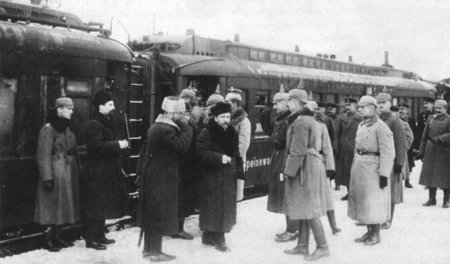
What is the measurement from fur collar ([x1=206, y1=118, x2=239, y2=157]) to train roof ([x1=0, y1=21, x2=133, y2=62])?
2386mm

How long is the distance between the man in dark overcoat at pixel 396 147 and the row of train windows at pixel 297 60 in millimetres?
4218

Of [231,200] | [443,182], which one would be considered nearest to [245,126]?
[231,200]

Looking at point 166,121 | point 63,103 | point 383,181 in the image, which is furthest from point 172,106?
point 383,181

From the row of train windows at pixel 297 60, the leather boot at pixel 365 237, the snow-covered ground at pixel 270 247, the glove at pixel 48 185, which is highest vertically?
the row of train windows at pixel 297 60

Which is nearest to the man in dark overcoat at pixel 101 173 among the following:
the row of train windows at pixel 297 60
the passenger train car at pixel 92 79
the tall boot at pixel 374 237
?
the passenger train car at pixel 92 79

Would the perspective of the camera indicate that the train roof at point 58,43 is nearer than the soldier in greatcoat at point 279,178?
Yes

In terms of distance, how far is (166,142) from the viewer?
585 cm

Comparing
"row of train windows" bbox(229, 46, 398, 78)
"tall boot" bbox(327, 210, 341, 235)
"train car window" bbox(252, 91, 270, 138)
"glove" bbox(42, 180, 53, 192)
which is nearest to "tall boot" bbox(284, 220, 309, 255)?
"tall boot" bbox(327, 210, 341, 235)

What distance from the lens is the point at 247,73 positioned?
36.4 ft

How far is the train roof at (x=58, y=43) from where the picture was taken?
654cm

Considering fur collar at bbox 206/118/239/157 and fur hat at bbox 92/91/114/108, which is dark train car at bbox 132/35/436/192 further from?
fur collar at bbox 206/118/239/157

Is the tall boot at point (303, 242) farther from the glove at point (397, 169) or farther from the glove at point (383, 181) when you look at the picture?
the glove at point (397, 169)

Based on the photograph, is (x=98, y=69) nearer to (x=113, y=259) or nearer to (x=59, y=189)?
(x=59, y=189)

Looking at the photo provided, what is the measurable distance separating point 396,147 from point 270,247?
2.66 m
